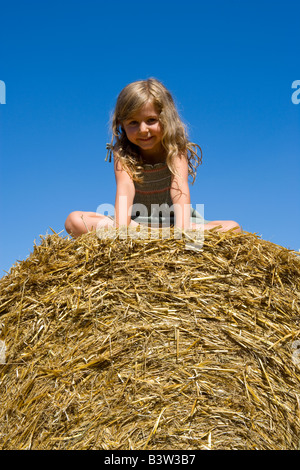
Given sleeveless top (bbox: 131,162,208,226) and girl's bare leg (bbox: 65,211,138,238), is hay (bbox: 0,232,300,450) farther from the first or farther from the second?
sleeveless top (bbox: 131,162,208,226)

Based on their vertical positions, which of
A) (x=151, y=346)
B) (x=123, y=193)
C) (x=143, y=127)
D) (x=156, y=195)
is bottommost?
(x=151, y=346)

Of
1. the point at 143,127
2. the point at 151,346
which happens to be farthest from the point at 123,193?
the point at 151,346

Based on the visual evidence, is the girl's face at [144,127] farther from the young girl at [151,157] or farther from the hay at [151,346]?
the hay at [151,346]

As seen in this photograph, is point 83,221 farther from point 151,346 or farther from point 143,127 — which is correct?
point 151,346

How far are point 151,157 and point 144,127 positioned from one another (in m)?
0.27

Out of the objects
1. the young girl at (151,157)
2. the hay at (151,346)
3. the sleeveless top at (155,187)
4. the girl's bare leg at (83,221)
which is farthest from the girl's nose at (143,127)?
the hay at (151,346)

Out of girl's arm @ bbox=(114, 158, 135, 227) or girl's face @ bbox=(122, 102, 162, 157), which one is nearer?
girl's arm @ bbox=(114, 158, 135, 227)

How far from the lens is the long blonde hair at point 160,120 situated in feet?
9.86

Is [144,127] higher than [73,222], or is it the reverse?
[144,127]

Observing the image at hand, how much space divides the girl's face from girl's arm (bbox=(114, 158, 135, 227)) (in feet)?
0.65

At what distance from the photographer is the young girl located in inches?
118

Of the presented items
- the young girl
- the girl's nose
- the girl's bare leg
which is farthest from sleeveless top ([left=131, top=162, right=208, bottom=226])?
the girl's bare leg

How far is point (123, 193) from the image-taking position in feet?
9.67

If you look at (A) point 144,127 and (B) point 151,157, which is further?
(B) point 151,157
